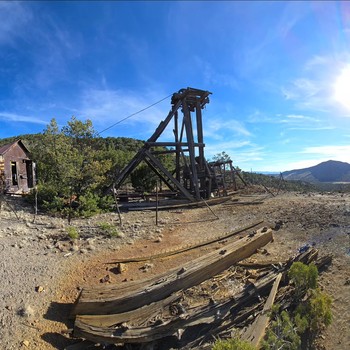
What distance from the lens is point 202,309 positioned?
4441 millimetres

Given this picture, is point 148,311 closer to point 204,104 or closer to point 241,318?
point 241,318

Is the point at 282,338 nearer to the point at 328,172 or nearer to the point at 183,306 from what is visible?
the point at 183,306

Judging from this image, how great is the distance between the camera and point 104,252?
8.02 m

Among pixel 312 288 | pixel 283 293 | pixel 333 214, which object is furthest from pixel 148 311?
pixel 333 214

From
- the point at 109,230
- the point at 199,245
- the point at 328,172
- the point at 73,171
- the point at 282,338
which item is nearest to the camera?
the point at 282,338

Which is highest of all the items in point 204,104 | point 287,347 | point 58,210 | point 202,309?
point 204,104

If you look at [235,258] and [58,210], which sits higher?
[58,210]

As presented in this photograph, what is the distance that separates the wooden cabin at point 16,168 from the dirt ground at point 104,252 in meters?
8.45

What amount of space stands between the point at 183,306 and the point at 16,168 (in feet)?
73.2

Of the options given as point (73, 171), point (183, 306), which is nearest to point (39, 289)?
point (183, 306)

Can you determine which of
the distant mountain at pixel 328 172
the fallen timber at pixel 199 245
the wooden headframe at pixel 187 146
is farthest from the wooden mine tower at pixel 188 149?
the distant mountain at pixel 328 172

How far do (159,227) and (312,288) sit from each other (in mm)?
6811

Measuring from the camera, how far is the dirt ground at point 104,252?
15.4 feet

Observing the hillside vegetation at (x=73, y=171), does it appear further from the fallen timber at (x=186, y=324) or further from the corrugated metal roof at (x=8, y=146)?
the fallen timber at (x=186, y=324)
